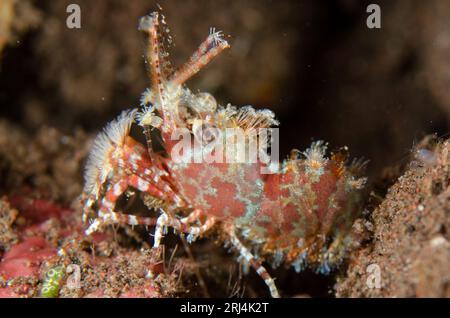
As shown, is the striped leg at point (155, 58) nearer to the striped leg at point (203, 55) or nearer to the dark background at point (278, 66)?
the striped leg at point (203, 55)

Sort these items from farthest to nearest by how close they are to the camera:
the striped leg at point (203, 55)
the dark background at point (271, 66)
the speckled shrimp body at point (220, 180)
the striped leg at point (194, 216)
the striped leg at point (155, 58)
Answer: the dark background at point (271, 66)
the striped leg at point (194, 216)
the speckled shrimp body at point (220, 180)
the striped leg at point (203, 55)
the striped leg at point (155, 58)

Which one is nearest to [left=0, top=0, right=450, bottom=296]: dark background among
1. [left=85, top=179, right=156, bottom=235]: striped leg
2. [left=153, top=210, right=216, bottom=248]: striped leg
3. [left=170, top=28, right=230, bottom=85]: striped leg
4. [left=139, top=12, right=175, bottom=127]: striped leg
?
[left=85, top=179, right=156, bottom=235]: striped leg

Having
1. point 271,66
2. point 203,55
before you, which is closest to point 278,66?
point 271,66

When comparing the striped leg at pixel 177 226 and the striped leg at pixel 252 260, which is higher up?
the striped leg at pixel 177 226

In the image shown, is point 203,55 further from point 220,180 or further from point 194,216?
point 194,216

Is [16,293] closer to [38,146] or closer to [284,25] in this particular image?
[38,146]

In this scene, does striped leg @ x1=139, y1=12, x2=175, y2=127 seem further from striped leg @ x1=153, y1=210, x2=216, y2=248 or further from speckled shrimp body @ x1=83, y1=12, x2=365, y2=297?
striped leg @ x1=153, y1=210, x2=216, y2=248

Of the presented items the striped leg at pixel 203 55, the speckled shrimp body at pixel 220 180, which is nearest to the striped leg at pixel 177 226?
the speckled shrimp body at pixel 220 180
